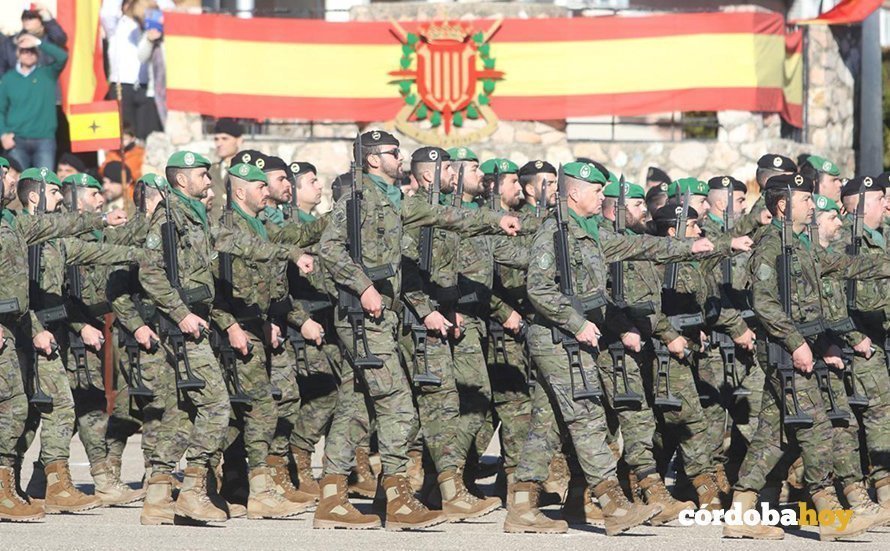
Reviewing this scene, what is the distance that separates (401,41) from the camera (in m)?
19.6

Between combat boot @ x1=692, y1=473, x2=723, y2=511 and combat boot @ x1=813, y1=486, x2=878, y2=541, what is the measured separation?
98 centimetres

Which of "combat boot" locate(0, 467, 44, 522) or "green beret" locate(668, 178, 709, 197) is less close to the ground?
"green beret" locate(668, 178, 709, 197)

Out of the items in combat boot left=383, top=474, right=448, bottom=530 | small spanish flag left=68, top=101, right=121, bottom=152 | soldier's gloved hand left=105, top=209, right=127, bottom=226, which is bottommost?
combat boot left=383, top=474, right=448, bottom=530

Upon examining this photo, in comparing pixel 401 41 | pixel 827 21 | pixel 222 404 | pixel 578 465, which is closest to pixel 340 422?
pixel 222 404

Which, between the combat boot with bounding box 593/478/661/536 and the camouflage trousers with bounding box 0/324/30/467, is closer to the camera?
the combat boot with bounding box 593/478/661/536

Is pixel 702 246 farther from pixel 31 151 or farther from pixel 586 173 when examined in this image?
pixel 31 151

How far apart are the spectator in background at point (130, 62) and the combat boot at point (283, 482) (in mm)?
8376

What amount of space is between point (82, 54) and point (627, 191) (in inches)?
334

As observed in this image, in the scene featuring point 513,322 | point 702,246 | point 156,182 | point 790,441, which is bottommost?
point 790,441

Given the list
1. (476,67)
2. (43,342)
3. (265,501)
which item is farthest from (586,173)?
(476,67)

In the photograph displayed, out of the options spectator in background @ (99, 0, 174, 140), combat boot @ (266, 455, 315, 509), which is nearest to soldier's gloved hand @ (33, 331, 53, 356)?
combat boot @ (266, 455, 315, 509)

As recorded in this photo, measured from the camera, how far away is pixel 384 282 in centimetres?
1144

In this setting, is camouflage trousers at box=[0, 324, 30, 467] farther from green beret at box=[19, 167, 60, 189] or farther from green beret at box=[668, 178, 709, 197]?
green beret at box=[668, 178, 709, 197]

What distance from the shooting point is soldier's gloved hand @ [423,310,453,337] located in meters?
11.8
